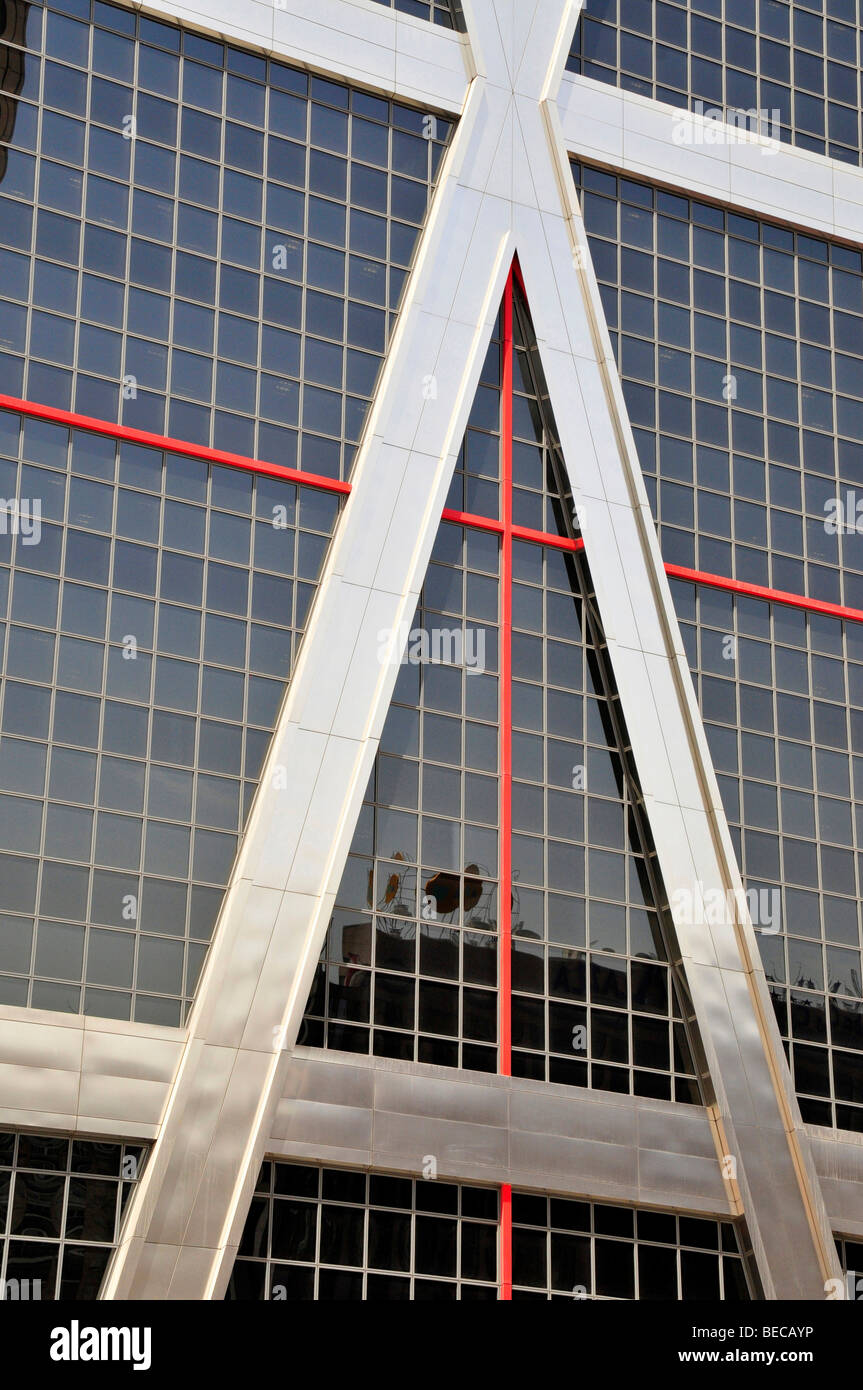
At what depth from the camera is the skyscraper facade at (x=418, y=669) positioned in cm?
2670

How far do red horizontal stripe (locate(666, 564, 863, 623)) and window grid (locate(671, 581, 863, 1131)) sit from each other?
0.13 meters

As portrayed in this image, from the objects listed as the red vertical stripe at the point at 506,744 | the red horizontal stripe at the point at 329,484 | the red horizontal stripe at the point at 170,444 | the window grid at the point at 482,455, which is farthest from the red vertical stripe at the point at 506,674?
the red horizontal stripe at the point at 170,444

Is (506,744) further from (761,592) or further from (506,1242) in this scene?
(506,1242)

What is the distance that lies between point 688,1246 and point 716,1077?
8.67 feet

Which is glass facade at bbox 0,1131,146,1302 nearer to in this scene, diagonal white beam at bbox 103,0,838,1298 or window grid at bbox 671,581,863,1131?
diagonal white beam at bbox 103,0,838,1298

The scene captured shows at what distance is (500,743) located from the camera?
3038 centimetres

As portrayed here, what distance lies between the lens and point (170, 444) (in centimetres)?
2878

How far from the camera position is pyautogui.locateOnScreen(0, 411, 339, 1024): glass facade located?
86.5ft

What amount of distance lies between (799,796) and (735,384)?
7642 millimetres

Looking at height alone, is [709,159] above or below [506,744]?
above

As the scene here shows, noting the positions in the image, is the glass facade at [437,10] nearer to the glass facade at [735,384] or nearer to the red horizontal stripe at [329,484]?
the glass facade at [735,384]

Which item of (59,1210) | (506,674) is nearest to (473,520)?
(506,674)

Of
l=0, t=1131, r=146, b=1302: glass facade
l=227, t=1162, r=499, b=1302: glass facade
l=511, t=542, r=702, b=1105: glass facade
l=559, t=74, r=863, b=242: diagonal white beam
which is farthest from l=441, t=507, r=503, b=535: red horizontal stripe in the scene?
l=0, t=1131, r=146, b=1302: glass facade
